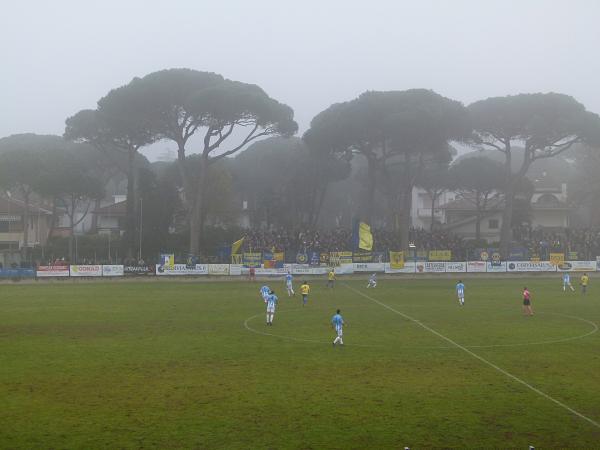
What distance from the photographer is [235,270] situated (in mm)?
61344

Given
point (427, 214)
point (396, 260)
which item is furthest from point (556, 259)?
point (427, 214)

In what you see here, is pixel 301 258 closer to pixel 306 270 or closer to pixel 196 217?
pixel 306 270

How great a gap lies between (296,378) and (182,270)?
43.2 m

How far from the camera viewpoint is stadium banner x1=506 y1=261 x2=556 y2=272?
63.9 metres

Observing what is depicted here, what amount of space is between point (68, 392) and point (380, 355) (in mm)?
10256

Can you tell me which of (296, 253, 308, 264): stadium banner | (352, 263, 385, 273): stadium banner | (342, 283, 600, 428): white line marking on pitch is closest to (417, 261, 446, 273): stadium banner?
(352, 263, 385, 273): stadium banner

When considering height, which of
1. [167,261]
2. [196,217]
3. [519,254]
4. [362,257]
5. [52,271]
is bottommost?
[52,271]

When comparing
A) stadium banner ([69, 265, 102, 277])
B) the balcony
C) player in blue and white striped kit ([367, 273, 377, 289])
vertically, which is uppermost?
the balcony

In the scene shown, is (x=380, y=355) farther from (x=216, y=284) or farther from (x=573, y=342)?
(x=216, y=284)

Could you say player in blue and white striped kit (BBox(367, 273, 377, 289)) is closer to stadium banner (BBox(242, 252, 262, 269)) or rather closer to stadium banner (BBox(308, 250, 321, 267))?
stadium banner (BBox(308, 250, 321, 267))

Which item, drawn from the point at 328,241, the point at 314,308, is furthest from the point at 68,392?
the point at 328,241

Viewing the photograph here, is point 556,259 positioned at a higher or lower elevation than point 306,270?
higher

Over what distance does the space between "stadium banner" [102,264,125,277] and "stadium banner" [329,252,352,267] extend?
1985cm

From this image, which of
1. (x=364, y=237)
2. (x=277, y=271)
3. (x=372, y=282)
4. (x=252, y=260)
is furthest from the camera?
(x=252, y=260)
